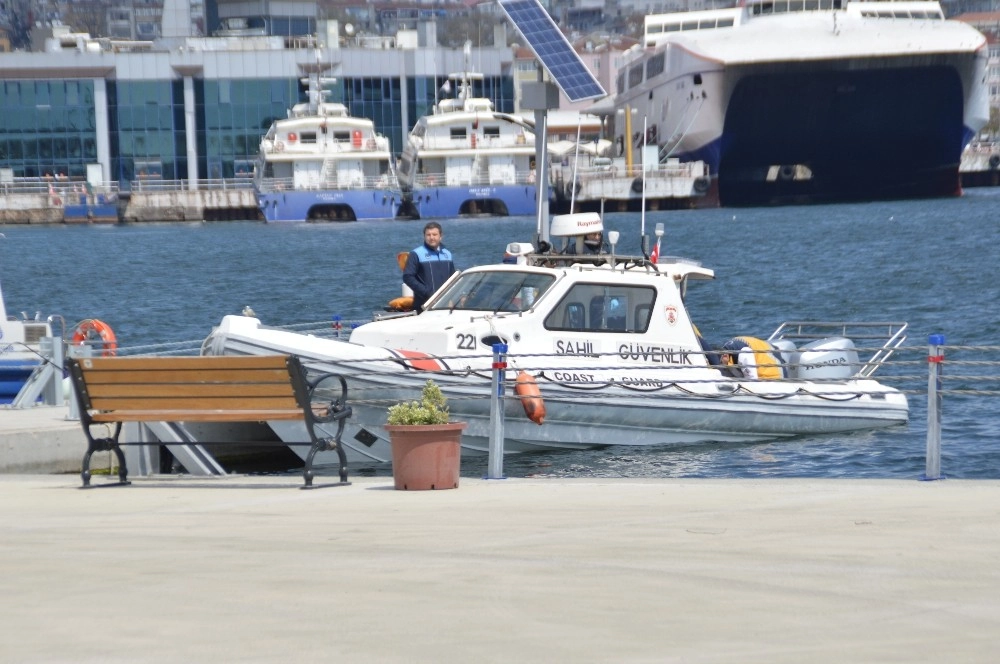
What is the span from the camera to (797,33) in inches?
3465

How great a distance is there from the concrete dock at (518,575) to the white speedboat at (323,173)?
81488mm

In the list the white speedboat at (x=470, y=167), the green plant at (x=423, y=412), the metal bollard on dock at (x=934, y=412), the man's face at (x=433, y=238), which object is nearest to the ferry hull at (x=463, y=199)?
the white speedboat at (x=470, y=167)

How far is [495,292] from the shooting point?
50.4 ft

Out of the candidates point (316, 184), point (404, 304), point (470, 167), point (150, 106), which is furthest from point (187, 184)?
point (404, 304)

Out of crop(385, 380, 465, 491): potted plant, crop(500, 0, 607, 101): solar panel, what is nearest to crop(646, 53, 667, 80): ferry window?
crop(500, 0, 607, 101): solar panel

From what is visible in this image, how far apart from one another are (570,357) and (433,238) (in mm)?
2356

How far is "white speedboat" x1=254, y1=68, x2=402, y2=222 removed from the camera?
90.6m

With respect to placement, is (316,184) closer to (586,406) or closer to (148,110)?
(148,110)

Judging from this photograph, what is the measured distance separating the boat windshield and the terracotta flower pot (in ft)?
16.5

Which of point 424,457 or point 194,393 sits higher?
point 194,393

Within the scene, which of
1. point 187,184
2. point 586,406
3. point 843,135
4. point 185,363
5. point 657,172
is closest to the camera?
point 185,363

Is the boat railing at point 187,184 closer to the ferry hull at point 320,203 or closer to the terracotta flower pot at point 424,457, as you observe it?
the ferry hull at point 320,203

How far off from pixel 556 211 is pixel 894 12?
86.6 feet

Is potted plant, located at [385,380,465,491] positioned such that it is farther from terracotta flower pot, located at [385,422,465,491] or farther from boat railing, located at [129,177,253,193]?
boat railing, located at [129,177,253,193]
